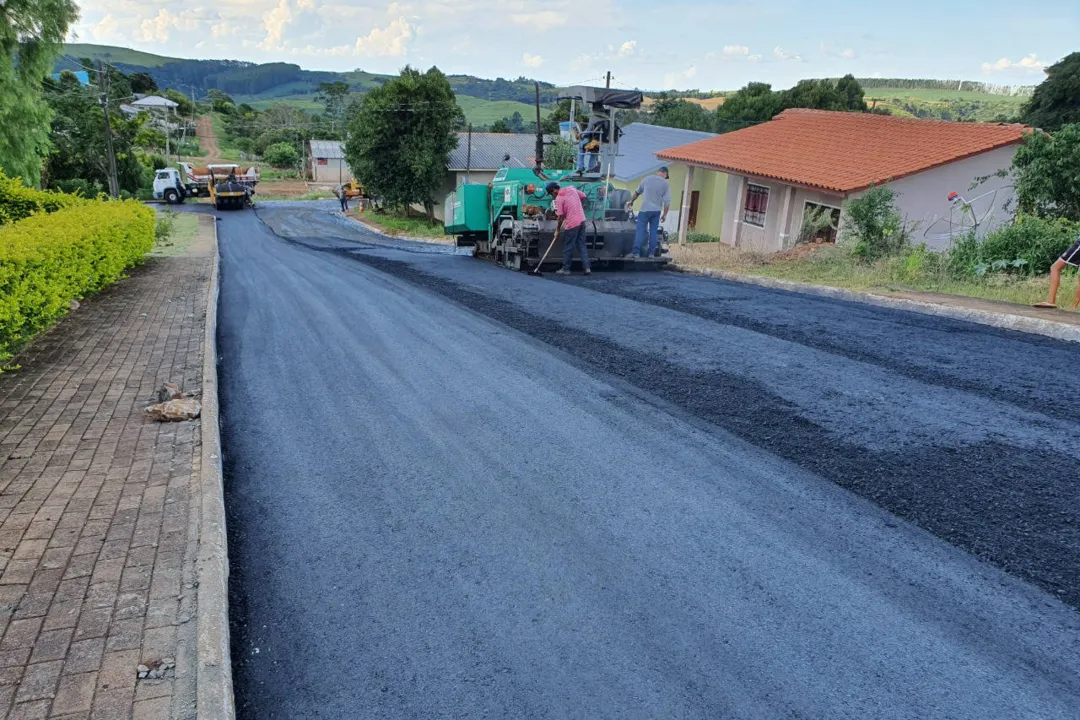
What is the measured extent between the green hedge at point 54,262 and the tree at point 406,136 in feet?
64.8

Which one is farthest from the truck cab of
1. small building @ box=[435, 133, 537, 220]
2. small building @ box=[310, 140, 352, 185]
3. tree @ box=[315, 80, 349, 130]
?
tree @ box=[315, 80, 349, 130]

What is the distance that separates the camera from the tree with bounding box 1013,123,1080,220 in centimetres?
1242

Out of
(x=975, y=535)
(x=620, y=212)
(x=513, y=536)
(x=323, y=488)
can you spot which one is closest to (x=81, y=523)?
(x=323, y=488)

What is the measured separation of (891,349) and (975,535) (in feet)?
12.3

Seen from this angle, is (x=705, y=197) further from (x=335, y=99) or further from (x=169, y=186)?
(x=335, y=99)

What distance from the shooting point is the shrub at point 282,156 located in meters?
70.9

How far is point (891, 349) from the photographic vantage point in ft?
23.7

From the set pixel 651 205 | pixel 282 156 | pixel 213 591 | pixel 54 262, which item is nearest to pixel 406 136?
→ pixel 651 205

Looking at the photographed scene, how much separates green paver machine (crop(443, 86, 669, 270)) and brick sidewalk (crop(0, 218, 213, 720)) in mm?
7826

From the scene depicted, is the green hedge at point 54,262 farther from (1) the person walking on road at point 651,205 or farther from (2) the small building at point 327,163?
(2) the small building at point 327,163

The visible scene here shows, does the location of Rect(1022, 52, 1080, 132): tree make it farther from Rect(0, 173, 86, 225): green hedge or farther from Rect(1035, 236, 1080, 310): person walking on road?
Rect(0, 173, 86, 225): green hedge

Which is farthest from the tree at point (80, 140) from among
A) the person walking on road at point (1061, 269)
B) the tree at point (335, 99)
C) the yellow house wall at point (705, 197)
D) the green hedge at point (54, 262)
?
the tree at point (335, 99)

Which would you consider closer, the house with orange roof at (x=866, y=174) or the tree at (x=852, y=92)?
the house with orange roof at (x=866, y=174)

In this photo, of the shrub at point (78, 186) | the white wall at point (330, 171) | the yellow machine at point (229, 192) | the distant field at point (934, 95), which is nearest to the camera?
the shrub at point (78, 186)
